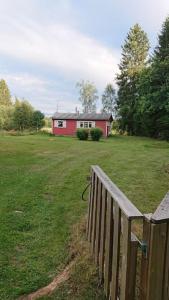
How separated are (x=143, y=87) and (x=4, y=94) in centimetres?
4583

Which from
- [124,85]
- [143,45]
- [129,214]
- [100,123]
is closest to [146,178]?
[129,214]

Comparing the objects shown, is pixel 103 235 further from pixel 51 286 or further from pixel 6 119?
pixel 6 119

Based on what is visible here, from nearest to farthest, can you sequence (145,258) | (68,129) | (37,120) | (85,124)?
(145,258) → (85,124) → (68,129) → (37,120)

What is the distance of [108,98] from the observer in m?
63.4

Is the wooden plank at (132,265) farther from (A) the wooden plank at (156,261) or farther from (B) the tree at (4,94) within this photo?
(B) the tree at (4,94)

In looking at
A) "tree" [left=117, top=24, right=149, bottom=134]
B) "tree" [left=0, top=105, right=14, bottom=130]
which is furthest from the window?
"tree" [left=0, top=105, right=14, bottom=130]

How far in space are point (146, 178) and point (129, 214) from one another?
6.35 m

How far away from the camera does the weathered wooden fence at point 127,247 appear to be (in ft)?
5.91

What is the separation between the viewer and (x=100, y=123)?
106 ft

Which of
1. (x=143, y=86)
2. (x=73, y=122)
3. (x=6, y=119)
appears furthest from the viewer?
(x=6, y=119)

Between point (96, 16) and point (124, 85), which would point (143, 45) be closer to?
point (124, 85)

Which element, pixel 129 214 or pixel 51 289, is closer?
pixel 129 214

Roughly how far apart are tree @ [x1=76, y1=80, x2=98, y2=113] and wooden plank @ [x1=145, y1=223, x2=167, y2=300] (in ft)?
206

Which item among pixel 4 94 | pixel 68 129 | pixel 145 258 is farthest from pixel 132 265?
pixel 4 94
